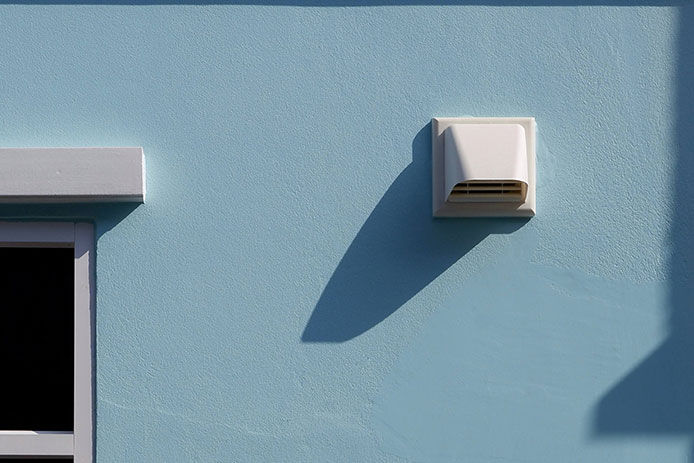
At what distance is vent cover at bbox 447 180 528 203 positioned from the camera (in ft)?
5.85

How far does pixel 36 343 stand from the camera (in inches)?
75.5

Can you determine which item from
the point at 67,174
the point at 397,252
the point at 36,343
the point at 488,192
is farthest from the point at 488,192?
the point at 36,343

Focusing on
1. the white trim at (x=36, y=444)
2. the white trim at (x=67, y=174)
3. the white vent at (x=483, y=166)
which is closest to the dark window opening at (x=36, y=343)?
the white trim at (x=36, y=444)

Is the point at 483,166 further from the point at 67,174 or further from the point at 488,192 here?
the point at 67,174

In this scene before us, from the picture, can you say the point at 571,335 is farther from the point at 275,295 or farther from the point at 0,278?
the point at 0,278

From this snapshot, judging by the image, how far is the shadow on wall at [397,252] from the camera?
186 centimetres

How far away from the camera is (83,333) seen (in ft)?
6.06

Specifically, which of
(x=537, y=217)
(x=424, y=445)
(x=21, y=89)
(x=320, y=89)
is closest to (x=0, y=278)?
(x=21, y=89)

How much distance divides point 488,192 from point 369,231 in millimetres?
266

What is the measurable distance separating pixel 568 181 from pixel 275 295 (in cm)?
68

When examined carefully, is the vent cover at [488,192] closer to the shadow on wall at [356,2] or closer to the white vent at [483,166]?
the white vent at [483,166]

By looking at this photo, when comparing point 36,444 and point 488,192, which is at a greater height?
point 488,192

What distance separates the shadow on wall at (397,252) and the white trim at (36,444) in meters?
0.57

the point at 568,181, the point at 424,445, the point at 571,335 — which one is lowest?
the point at 424,445
